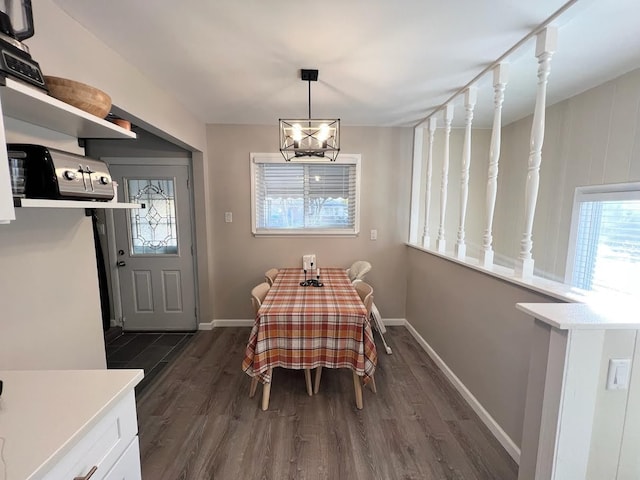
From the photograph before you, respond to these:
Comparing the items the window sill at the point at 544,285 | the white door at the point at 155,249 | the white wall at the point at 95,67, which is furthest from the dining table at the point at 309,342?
the white door at the point at 155,249

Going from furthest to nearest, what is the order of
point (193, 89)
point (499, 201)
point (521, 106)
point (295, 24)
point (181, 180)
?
point (499, 201)
point (181, 180)
point (521, 106)
point (193, 89)
point (295, 24)

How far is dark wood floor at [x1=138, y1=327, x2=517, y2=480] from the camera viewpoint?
5.13 feet

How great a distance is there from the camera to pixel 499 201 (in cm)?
366

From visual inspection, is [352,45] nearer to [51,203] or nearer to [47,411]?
[51,203]

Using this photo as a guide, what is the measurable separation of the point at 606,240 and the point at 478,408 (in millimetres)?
1998

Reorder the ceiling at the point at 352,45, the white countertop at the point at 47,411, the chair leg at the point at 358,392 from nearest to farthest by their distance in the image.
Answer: the white countertop at the point at 47,411, the ceiling at the point at 352,45, the chair leg at the point at 358,392

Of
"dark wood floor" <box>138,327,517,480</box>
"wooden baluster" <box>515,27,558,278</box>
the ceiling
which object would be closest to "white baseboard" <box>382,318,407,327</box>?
"dark wood floor" <box>138,327,517,480</box>

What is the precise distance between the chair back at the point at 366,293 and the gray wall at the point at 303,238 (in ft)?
3.05

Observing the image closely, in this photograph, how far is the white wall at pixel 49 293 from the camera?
3.81 feet

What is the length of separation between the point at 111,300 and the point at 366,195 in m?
3.44

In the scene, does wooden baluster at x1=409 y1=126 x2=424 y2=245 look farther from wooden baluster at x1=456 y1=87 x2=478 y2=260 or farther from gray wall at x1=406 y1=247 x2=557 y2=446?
wooden baluster at x1=456 y1=87 x2=478 y2=260

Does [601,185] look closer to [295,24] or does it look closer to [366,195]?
[366,195]

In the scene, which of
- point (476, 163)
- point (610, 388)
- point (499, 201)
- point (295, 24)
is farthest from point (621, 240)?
point (295, 24)

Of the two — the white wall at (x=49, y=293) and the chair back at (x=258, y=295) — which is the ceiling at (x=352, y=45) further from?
the chair back at (x=258, y=295)
